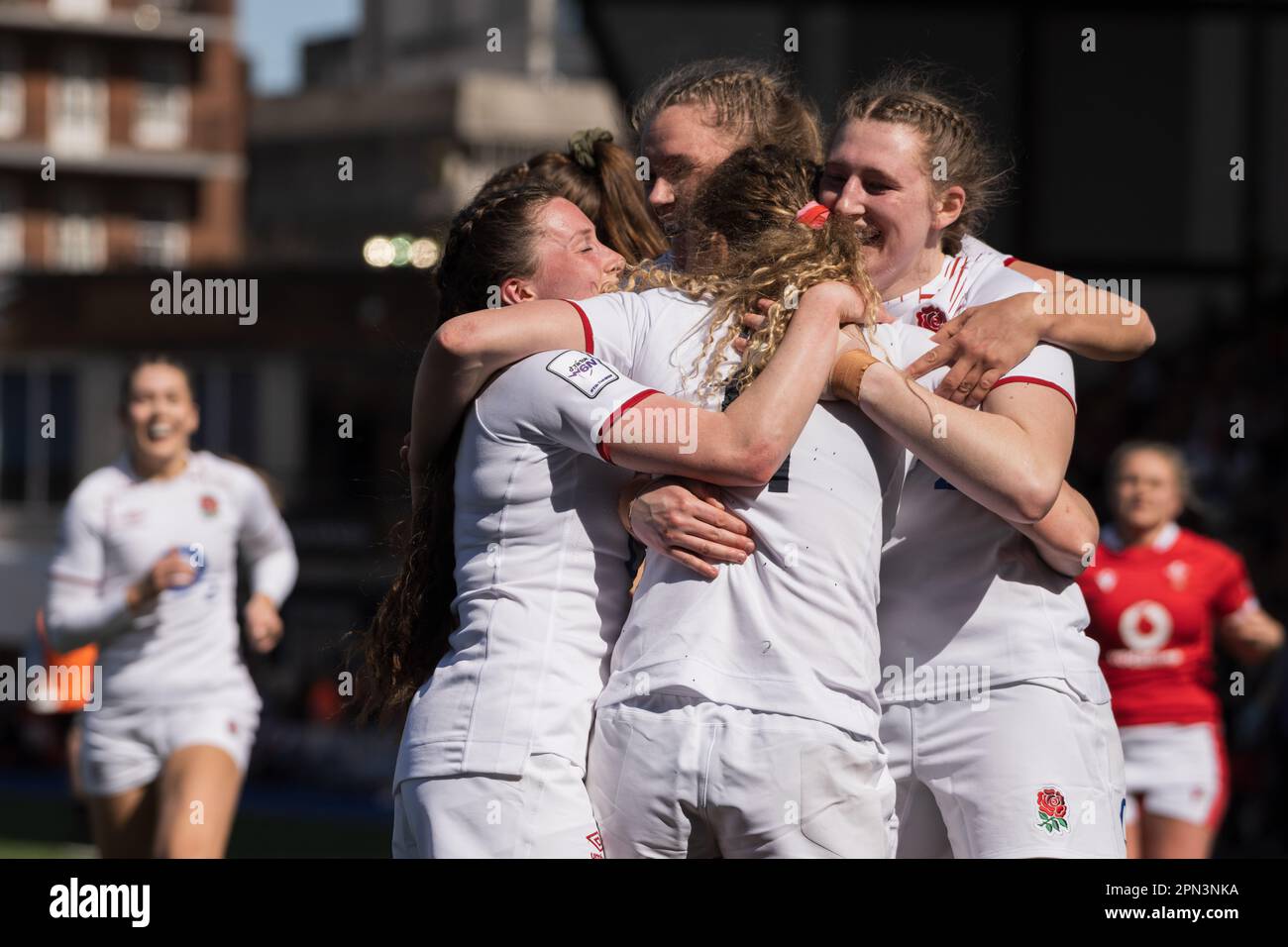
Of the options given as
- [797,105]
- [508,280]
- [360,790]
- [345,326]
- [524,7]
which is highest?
[524,7]

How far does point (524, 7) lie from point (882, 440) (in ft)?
197

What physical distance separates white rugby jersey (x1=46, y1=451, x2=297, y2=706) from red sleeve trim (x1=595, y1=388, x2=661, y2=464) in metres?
3.43

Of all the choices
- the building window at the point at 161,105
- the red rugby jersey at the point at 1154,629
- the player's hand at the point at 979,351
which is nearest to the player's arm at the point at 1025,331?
the player's hand at the point at 979,351

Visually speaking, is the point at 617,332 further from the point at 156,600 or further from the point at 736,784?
the point at 156,600

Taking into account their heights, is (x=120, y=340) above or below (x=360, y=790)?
above

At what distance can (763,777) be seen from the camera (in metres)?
2.70

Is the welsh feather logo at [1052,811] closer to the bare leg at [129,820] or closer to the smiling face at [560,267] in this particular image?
the smiling face at [560,267]

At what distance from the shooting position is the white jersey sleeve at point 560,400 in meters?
2.81

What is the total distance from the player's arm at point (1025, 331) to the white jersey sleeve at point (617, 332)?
1.69 ft

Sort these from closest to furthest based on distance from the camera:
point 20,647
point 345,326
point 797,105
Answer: point 797,105, point 20,647, point 345,326

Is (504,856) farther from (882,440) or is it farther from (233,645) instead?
(233,645)

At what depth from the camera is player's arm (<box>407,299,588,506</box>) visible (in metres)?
2.90

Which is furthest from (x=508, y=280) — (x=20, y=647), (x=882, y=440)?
(x=20, y=647)

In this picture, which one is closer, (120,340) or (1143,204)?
(1143,204)
